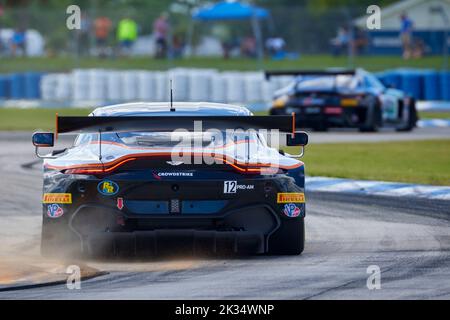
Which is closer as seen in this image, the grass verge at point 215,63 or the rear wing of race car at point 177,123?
the rear wing of race car at point 177,123

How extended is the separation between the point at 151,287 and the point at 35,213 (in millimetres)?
4621

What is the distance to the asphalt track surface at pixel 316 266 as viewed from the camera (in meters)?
7.75

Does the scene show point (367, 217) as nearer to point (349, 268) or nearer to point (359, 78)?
point (349, 268)

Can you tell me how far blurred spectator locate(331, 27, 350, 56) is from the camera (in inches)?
1435

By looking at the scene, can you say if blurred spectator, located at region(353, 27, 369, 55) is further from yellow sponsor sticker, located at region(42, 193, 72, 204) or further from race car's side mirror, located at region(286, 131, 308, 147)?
yellow sponsor sticker, located at region(42, 193, 72, 204)

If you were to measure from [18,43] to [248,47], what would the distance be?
28.4 ft

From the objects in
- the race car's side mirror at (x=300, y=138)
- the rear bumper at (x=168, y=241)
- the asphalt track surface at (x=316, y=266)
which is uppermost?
the race car's side mirror at (x=300, y=138)

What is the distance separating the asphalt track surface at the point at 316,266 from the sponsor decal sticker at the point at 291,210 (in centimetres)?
32

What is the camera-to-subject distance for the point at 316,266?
8898 millimetres

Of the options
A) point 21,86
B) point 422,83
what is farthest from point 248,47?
point 422,83

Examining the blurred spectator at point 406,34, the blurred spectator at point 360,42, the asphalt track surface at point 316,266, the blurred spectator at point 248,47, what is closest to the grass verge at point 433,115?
the blurred spectator at point 406,34

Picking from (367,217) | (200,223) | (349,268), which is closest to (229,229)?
(200,223)

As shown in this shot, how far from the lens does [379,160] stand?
18609 mm

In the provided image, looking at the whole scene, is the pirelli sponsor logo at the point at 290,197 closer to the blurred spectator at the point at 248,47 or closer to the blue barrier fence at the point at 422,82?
the blue barrier fence at the point at 422,82
